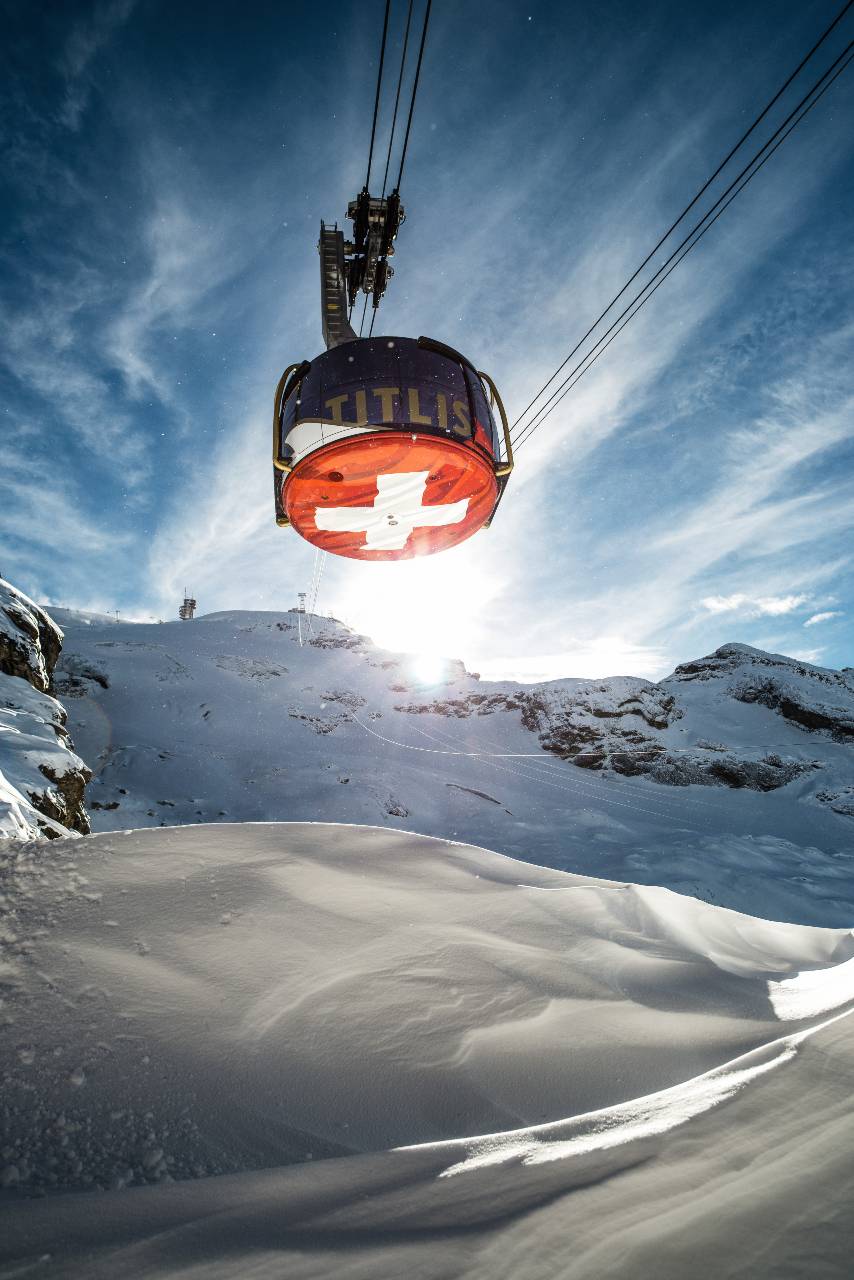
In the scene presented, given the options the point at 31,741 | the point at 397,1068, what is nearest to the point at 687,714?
the point at 31,741

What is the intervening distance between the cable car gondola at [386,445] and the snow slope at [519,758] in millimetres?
10868

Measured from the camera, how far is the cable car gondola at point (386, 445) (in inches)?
142

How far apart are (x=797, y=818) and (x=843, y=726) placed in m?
8.31

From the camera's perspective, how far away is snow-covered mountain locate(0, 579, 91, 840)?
3.57m

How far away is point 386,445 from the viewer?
141 inches

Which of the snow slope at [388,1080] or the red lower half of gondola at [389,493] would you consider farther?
the red lower half of gondola at [389,493]

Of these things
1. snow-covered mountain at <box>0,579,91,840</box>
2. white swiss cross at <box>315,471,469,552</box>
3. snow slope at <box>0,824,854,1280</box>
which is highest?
white swiss cross at <box>315,471,469,552</box>

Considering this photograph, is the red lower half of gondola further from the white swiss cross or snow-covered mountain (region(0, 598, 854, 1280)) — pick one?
snow-covered mountain (region(0, 598, 854, 1280))

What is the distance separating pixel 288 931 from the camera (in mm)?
2107

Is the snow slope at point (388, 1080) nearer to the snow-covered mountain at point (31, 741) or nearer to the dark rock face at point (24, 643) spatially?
the snow-covered mountain at point (31, 741)

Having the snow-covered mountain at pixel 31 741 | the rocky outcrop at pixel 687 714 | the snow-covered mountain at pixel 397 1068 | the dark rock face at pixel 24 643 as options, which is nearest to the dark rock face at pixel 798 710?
the rocky outcrop at pixel 687 714

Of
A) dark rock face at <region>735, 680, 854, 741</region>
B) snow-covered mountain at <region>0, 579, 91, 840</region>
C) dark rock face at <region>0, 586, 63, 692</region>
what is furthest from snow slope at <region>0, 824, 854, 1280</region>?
dark rock face at <region>735, 680, 854, 741</region>

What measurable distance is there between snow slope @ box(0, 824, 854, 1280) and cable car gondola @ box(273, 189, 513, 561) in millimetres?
2455

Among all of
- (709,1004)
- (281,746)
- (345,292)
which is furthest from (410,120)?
(281,746)
